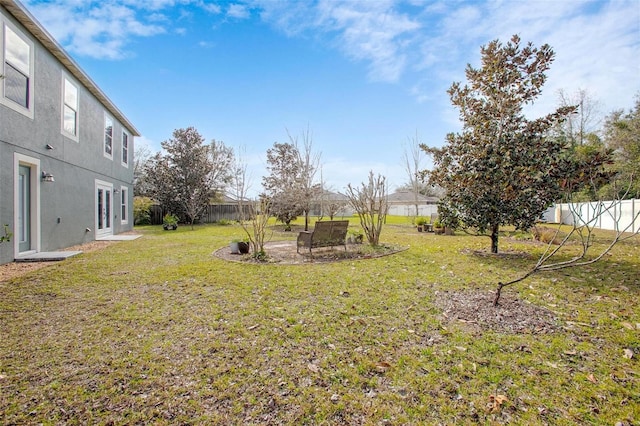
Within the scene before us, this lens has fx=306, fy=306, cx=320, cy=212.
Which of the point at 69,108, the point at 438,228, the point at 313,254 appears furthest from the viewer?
the point at 438,228

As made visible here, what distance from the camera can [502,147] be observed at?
7645 millimetres

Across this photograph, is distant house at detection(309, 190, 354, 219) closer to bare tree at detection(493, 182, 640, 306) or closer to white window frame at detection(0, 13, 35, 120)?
bare tree at detection(493, 182, 640, 306)

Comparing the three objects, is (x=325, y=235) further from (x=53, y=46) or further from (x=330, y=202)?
(x=330, y=202)

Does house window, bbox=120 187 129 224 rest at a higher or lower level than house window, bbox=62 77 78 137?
lower

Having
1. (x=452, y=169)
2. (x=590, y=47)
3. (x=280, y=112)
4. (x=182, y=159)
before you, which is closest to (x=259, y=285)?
(x=452, y=169)

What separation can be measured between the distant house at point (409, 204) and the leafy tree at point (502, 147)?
22.6 m

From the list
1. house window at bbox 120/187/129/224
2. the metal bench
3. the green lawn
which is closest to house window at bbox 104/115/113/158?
house window at bbox 120/187/129/224

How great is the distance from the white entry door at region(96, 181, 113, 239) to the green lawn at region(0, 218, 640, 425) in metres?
8.15

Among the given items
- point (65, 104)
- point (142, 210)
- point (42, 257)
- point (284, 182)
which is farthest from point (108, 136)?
point (284, 182)

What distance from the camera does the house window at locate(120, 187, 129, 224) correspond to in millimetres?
16062

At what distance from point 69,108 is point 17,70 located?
2.96m

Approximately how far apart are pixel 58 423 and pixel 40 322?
96.3 inches

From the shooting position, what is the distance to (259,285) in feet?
18.2

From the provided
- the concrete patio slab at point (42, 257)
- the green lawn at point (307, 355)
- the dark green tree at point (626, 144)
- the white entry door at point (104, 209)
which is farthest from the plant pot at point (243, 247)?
the dark green tree at point (626, 144)
